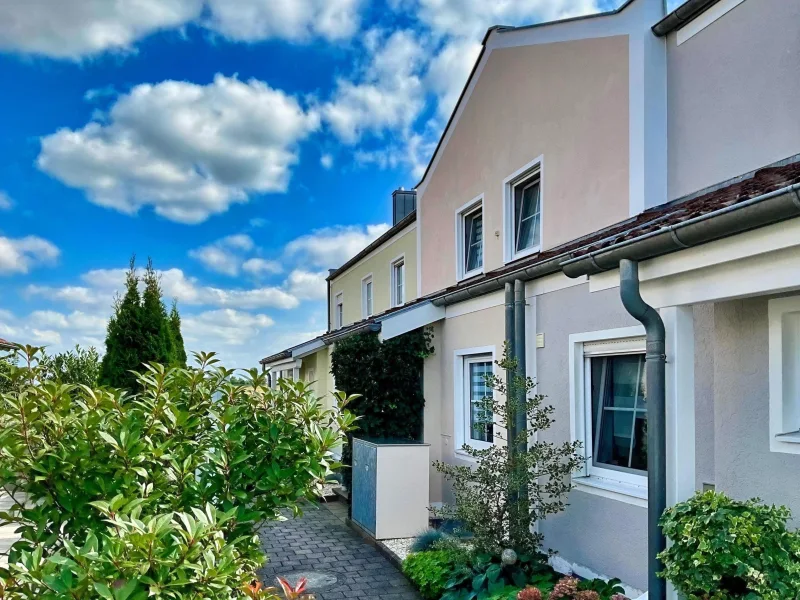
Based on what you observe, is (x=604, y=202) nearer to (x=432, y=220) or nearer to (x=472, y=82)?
(x=472, y=82)

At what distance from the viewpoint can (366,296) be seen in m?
20.2

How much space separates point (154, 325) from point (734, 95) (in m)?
13.5

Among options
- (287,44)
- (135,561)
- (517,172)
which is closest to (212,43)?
(287,44)

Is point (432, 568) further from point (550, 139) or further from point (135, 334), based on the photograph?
point (135, 334)

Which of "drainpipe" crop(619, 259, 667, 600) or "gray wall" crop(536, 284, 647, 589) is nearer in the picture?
"drainpipe" crop(619, 259, 667, 600)

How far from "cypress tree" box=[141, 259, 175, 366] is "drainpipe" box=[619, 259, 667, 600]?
496 inches

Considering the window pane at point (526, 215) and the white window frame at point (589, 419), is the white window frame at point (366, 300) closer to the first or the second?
the window pane at point (526, 215)

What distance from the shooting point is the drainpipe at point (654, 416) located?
461 cm

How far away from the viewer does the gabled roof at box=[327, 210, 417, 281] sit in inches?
581

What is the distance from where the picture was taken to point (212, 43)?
1076 cm

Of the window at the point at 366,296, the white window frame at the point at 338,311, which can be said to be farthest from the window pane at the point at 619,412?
the white window frame at the point at 338,311

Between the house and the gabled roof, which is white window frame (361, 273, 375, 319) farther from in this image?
the house

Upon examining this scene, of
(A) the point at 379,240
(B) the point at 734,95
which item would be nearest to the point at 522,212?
(B) the point at 734,95

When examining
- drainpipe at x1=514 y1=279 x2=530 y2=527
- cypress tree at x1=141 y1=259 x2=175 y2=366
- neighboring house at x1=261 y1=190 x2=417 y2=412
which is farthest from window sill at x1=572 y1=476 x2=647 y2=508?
cypress tree at x1=141 y1=259 x2=175 y2=366
